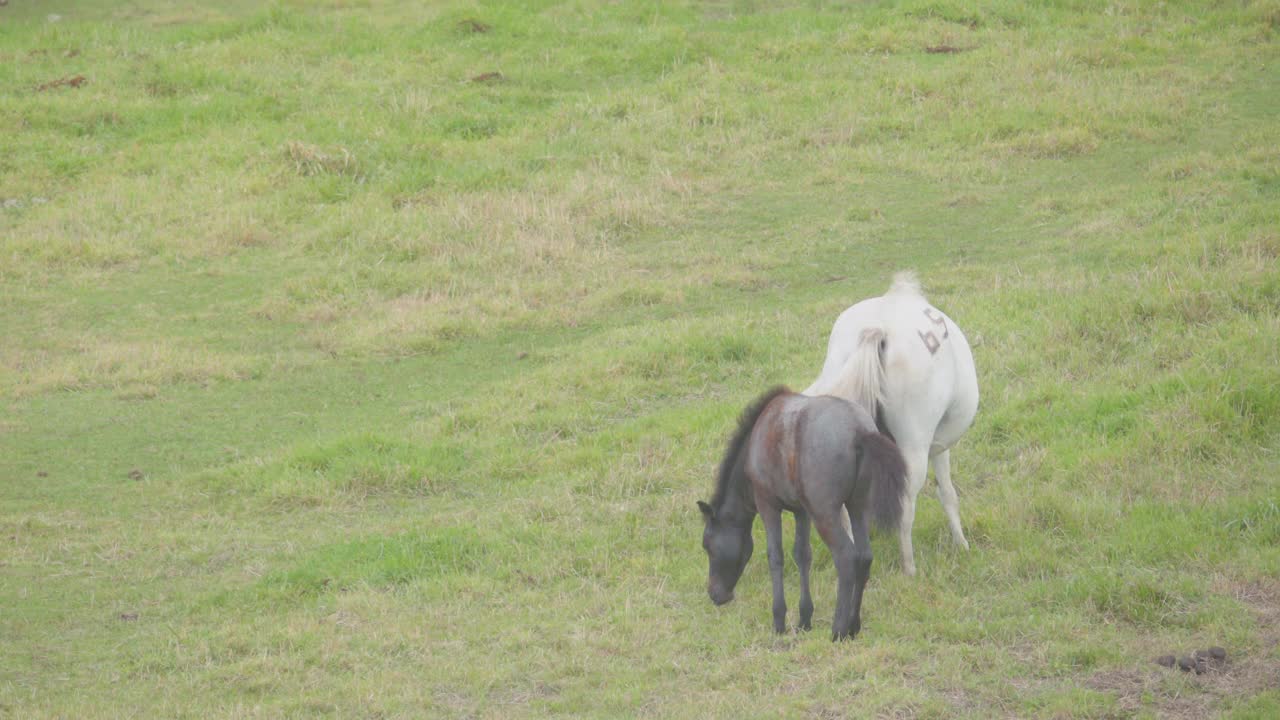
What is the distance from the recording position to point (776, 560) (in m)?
6.36

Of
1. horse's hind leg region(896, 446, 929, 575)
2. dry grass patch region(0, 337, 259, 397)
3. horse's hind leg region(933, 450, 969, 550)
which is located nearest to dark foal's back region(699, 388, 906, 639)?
horse's hind leg region(896, 446, 929, 575)

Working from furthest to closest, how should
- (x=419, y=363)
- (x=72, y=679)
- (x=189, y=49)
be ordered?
1. (x=189, y=49)
2. (x=419, y=363)
3. (x=72, y=679)

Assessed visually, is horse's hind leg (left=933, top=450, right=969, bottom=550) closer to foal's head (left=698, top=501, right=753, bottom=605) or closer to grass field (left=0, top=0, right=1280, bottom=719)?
grass field (left=0, top=0, right=1280, bottom=719)

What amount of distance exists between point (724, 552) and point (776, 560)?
521 millimetres

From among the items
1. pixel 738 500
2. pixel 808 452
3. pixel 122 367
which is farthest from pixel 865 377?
pixel 122 367

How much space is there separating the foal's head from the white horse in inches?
30.3

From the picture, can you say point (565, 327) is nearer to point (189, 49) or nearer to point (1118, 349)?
point (1118, 349)

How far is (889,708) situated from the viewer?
5.50 m

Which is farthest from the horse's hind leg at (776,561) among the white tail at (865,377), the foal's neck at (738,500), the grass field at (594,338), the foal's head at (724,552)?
the white tail at (865,377)

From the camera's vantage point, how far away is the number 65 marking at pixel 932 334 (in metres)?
6.75

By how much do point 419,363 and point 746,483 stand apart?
5309 mm

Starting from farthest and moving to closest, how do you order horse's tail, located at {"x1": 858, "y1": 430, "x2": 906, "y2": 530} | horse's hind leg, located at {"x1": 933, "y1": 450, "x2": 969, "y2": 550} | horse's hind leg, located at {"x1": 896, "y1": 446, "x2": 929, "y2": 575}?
horse's hind leg, located at {"x1": 933, "y1": 450, "x2": 969, "y2": 550} → horse's hind leg, located at {"x1": 896, "y1": 446, "x2": 929, "y2": 575} → horse's tail, located at {"x1": 858, "y1": 430, "x2": 906, "y2": 530}

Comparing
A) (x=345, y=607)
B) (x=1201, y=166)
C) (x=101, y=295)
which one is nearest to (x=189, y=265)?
(x=101, y=295)

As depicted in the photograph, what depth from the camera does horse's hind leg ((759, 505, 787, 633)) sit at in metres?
6.33
